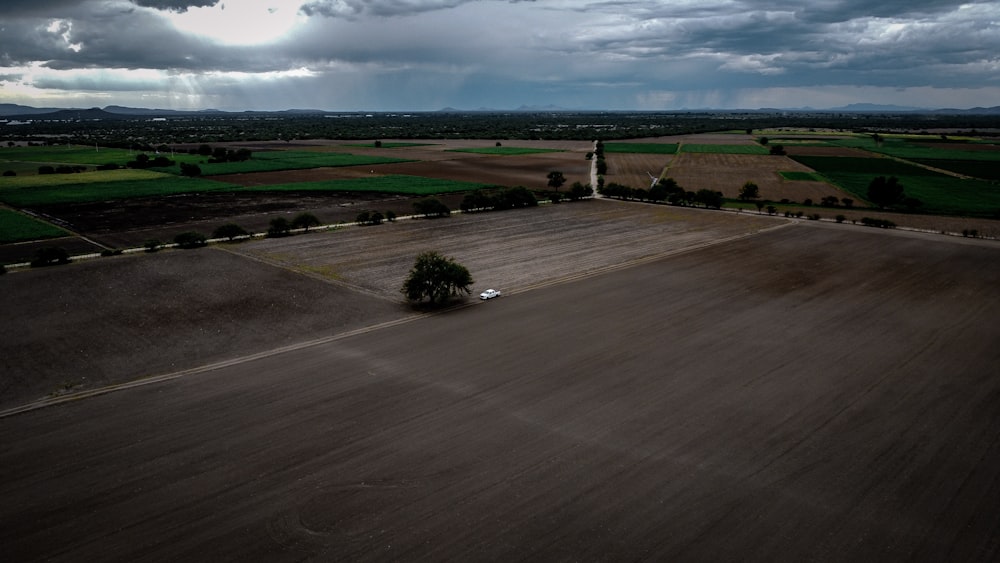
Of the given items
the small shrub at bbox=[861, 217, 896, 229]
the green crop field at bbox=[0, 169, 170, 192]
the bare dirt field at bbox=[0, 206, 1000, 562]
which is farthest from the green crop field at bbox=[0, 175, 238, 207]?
the small shrub at bbox=[861, 217, 896, 229]

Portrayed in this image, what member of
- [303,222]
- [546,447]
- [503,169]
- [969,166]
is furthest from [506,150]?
[546,447]

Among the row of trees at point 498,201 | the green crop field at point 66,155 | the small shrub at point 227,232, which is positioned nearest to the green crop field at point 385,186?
the row of trees at point 498,201

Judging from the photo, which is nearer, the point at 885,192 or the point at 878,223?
the point at 878,223

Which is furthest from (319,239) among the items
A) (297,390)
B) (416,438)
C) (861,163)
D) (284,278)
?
(861,163)

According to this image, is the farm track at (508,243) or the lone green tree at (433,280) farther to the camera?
the farm track at (508,243)

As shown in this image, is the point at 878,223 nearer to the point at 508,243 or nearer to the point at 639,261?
the point at 639,261

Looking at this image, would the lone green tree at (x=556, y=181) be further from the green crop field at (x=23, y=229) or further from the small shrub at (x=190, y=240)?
the green crop field at (x=23, y=229)
